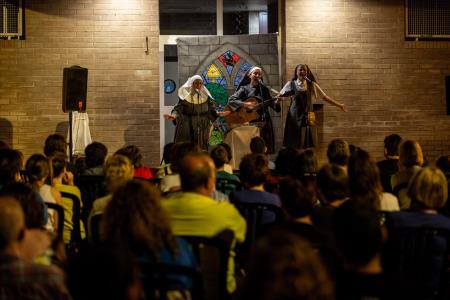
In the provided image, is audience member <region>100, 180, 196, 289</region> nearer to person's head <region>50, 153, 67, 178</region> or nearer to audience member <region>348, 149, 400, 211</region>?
audience member <region>348, 149, 400, 211</region>

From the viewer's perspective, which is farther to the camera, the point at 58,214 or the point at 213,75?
the point at 213,75

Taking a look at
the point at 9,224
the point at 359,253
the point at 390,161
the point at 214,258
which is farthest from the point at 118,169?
the point at 390,161

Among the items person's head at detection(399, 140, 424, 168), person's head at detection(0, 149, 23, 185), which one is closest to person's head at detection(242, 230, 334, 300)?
person's head at detection(0, 149, 23, 185)

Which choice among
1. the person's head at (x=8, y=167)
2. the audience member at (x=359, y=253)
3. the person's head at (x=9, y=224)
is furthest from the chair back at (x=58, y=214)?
the audience member at (x=359, y=253)

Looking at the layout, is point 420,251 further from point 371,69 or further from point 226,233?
point 371,69

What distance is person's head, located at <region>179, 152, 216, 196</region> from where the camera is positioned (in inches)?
157

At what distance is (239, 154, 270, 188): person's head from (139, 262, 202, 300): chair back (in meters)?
2.18

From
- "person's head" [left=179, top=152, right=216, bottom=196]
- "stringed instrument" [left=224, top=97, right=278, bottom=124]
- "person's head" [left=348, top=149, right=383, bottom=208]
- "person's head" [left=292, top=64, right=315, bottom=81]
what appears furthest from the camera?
"stringed instrument" [left=224, top=97, right=278, bottom=124]

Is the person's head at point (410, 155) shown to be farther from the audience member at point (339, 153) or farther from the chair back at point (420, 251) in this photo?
the chair back at point (420, 251)

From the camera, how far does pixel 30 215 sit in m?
3.49

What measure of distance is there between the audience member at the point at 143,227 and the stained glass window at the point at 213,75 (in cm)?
894

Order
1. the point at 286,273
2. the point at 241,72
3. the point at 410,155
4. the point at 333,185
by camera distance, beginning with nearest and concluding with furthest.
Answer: the point at 286,273
the point at 333,185
the point at 410,155
the point at 241,72

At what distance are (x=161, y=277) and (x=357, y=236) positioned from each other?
2.68 feet

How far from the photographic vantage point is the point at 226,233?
3.80 meters
